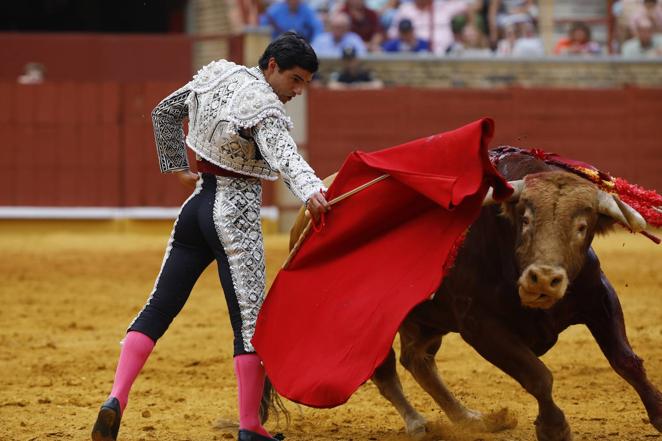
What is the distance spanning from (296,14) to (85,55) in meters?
2.34

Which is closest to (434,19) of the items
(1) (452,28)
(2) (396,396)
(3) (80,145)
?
(1) (452,28)

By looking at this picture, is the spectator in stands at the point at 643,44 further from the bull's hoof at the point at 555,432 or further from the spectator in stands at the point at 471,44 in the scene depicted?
the bull's hoof at the point at 555,432

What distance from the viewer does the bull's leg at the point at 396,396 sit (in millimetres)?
4152

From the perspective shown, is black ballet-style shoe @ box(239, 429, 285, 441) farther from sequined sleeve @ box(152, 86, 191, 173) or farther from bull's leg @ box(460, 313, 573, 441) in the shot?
sequined sleeve @ box(152, 86, 191, 173)

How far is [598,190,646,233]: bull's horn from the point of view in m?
3.50

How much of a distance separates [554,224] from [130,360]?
1.35 meters

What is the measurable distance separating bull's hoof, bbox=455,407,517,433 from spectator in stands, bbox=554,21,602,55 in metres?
8.93

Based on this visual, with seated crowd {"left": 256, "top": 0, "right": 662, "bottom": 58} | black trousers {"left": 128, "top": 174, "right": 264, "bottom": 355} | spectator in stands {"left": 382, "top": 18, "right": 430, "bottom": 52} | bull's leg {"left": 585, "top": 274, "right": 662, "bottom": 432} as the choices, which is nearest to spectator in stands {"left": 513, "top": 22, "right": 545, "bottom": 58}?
seated crowd {"left": 256, "top": 0, "right": 662, "bottom": 58}

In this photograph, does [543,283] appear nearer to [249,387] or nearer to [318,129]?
[249,387]

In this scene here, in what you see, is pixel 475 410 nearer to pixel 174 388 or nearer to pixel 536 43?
pixel 174 388

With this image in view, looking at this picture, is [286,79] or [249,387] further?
[249,387]

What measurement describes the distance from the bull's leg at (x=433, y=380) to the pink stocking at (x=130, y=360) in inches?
42.0

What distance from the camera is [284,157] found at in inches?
134

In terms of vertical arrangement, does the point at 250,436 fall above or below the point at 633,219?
below
